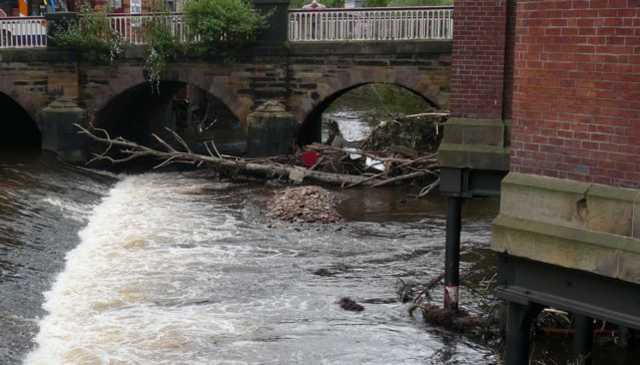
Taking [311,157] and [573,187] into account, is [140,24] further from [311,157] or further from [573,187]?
[573,187]

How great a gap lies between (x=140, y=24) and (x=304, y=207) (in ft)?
31.0

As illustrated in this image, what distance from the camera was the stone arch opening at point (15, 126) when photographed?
31125 millimetres

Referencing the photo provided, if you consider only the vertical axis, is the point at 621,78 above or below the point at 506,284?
above

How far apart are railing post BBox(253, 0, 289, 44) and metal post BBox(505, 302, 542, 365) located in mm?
18985

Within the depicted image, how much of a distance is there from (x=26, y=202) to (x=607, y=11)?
15.2m

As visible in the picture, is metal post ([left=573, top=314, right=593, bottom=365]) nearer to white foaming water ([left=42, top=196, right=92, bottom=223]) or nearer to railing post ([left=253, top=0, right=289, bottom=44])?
white foaming water ([left=42, top=196, right=92, bottom=223])

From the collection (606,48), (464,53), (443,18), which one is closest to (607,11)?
(606,48)

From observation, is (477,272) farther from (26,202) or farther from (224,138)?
(224,138)

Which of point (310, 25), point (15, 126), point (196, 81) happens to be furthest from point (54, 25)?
point (310, 25)

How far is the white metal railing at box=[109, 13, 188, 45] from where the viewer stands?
1072 inches

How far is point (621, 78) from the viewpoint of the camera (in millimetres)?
7035

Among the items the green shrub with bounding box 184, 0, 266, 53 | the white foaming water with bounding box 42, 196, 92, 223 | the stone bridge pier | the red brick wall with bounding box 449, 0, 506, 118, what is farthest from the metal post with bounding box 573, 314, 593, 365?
the green shrub with bounding box 184, 0, 266, 53

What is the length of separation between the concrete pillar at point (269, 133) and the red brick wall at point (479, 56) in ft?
44.1

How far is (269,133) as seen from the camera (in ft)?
85.4
